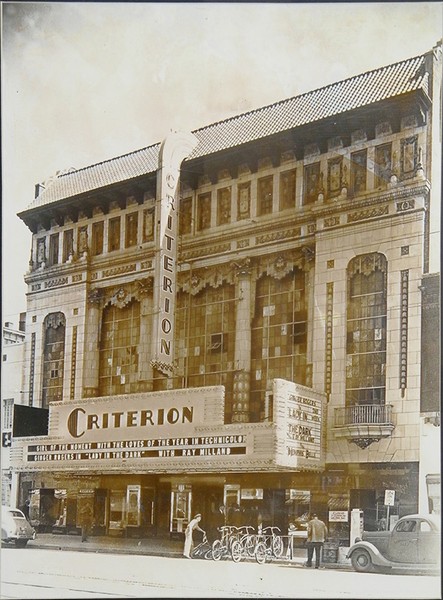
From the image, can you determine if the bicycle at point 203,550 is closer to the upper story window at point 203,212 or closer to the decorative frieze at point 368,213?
the upper story window at point 203,212

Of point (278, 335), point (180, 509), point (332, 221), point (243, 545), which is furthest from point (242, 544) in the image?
point (332, 221)

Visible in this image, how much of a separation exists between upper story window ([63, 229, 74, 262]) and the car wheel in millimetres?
2696

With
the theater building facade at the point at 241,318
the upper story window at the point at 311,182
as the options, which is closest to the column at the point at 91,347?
the theater building facade at the point at 241,318

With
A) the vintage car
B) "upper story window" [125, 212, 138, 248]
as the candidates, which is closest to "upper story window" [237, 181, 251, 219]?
"upper story window" [125, 212, 138, 248]

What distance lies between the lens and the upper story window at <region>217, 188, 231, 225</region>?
6.26m

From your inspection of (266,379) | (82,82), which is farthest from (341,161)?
(82,82)

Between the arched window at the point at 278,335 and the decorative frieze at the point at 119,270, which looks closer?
the arched window at the point at 278,335

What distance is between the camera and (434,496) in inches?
219

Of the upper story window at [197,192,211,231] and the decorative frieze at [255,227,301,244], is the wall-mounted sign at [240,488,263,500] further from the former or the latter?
the upper story window at [197,192,211,231]

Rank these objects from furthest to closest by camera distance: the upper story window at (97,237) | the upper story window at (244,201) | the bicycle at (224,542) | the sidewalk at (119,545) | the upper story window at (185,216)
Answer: the upper story window at (97,237) → the upper story window at (185,216) → the upper story window at (244,201) → the sidewalk at (119,545) → the bicycle at (224,542)

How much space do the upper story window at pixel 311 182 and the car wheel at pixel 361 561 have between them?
209cm

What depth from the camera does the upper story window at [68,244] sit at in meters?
6.67

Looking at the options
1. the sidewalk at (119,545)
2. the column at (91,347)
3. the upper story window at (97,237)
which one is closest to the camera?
the sidewalk at (119,545)

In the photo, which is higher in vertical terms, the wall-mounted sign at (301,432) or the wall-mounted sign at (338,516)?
the wall-mounted sign at (301,432)
